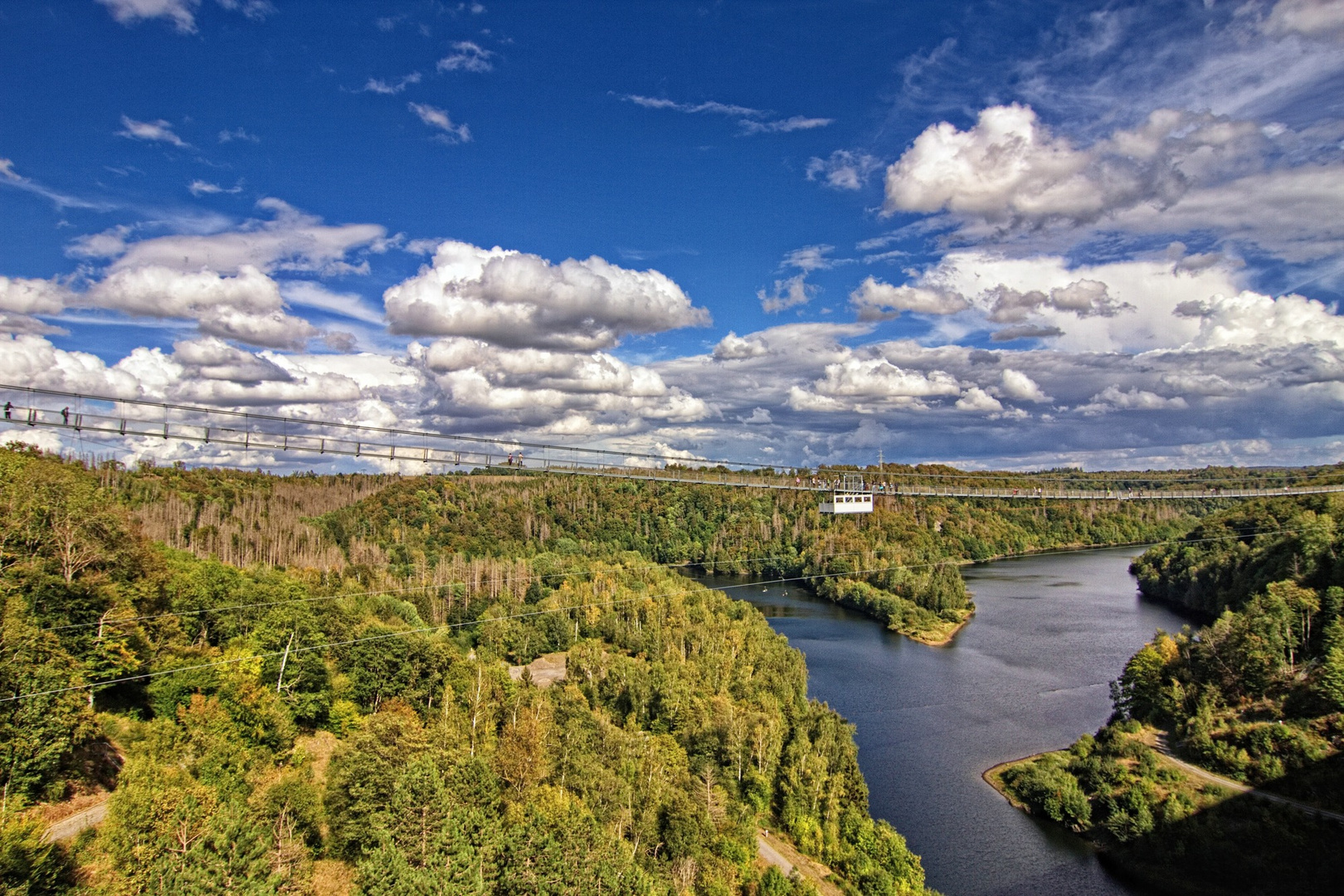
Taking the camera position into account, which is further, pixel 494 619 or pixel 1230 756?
pixel 494 619

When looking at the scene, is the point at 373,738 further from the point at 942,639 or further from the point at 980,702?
the point at 942,639

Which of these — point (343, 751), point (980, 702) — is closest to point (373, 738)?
point (343, 751)

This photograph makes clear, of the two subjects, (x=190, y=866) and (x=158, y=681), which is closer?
(x=190, y=866)

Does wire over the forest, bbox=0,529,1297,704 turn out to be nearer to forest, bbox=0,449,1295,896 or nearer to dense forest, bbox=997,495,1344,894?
forest, bbox=0,449,1295,896

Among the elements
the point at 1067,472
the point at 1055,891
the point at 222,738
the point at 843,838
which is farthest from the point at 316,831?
the point at 1067,472

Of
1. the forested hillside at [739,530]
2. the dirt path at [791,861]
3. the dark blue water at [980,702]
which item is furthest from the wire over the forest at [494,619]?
the dirt path at [791,861]

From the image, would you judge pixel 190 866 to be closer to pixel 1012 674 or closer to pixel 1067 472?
pixel 1012 674
